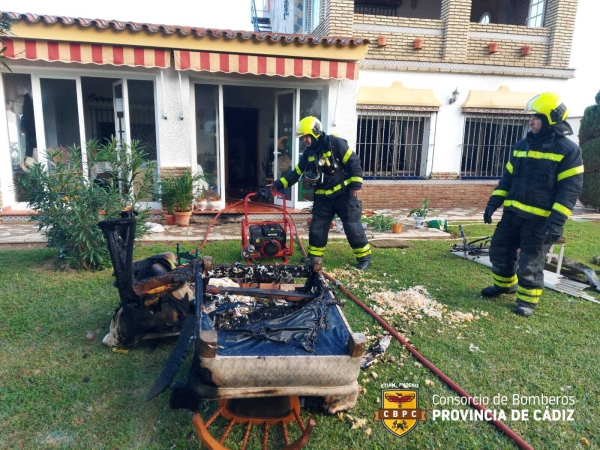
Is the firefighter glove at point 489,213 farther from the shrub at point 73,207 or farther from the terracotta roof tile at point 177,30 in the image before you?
the terracotta roof tile at point 177,30

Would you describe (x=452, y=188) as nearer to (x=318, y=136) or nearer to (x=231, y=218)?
(x=231, y=218)

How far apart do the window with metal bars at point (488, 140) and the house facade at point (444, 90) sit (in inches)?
1.0

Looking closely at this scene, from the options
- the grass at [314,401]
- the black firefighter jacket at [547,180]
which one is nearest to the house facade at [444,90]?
the black firefighter jacket at [547,180]

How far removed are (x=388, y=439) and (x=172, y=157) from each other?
23.5 feet

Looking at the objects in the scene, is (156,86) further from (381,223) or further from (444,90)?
(444,90)

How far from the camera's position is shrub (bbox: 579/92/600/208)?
412 inches

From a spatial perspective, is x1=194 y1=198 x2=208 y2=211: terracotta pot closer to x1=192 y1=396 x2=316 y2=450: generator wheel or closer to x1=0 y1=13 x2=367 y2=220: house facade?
x1=0 y1=13 x2=367 y2=220: house facade

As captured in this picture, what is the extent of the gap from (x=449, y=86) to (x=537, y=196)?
690cm

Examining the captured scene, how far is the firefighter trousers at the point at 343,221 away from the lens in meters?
5.60

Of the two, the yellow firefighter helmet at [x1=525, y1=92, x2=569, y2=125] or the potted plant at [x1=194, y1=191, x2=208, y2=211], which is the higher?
the yellow firefighter helmet at [x1=525, y1=92, x2=569, y2=125]

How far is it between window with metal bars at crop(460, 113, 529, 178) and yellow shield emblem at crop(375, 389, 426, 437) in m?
9.00

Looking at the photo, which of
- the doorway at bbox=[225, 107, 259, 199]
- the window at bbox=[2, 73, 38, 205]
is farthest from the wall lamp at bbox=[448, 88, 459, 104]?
the window at bbox=[2, 73, 38, 205]

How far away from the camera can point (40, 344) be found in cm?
351

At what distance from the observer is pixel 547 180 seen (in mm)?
4176
